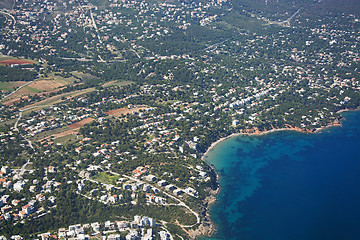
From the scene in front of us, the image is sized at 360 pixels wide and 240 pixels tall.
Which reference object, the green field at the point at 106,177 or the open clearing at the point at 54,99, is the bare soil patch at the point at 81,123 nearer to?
the open clearing at the point at 54,99

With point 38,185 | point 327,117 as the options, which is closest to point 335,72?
point 327,117

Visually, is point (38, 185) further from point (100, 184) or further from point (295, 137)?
point (295, 137)

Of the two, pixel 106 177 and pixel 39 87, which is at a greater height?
pixel 106 177

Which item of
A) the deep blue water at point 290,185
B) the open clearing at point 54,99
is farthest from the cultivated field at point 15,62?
the deep blue water at point 290,185

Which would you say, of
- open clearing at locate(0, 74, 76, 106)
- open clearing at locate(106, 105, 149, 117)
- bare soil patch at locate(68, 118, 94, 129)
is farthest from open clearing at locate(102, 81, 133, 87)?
bare soil patch at locate(68, 118, 94, 129)

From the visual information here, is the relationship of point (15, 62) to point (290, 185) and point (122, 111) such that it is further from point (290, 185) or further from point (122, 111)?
point (290, 185)

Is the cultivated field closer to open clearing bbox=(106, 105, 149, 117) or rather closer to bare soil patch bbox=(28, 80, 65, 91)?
bare soil patch bbox=(28, 80, 65, 91)

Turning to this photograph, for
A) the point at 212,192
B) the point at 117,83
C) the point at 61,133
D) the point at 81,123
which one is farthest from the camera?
the point at 117,83

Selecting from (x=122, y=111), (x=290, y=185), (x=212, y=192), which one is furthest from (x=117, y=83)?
(x=290, y=185)
